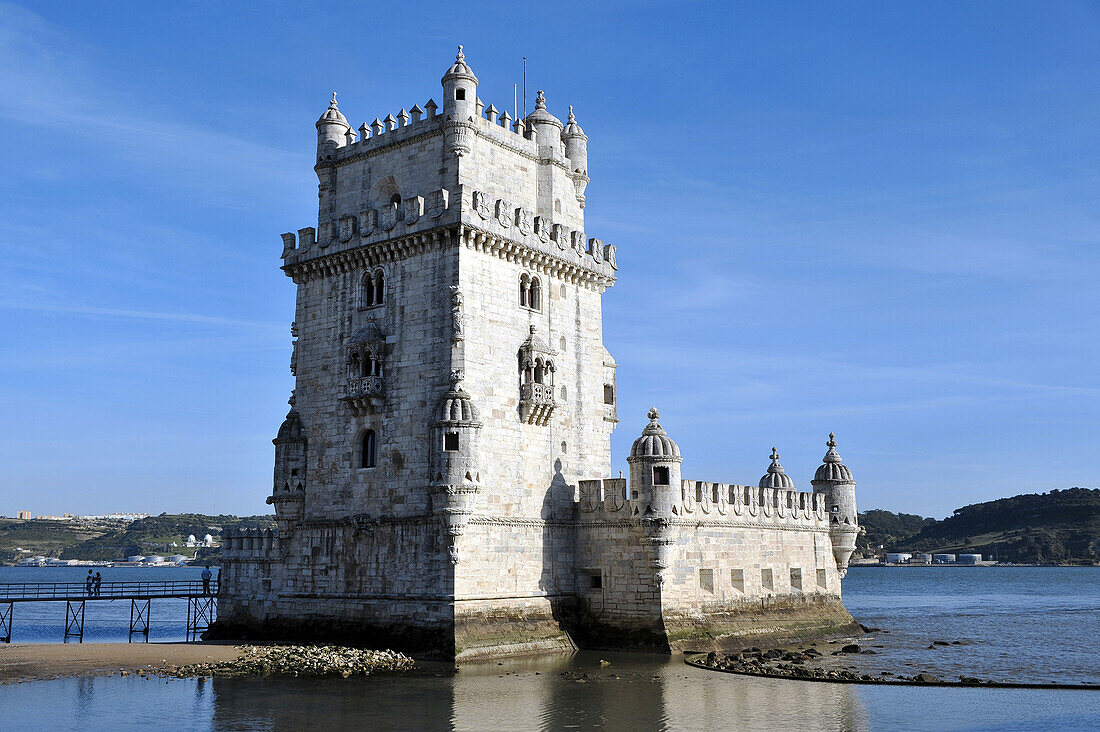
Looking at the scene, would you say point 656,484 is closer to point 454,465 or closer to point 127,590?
point 454,465

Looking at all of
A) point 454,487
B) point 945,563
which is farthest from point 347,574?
point 945,563

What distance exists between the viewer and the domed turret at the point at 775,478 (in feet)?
166

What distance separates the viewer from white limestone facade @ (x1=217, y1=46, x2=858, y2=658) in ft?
120

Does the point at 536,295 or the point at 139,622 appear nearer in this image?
the point at 536,295

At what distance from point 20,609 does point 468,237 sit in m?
83.0

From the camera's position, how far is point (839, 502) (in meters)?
51.3

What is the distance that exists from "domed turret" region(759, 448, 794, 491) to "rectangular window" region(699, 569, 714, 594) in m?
10.7

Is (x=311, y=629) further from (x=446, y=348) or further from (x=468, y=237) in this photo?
(x=468, y=237)

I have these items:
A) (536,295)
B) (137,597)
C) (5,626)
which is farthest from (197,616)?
(5,626)

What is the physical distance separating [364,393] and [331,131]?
40.4 ft

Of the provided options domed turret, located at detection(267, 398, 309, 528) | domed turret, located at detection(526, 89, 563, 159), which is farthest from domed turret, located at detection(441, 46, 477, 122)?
domed turret, located at detection(267, 398, 309, 528)

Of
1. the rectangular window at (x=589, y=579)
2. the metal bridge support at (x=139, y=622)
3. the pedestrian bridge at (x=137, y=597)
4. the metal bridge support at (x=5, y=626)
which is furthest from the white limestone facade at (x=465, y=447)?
the metal bridge support at (x=5, y=626)

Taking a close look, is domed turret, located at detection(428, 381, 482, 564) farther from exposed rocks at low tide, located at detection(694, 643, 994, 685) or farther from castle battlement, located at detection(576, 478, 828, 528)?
exposed rocks at low tide, located at detection(694, 643, 994, 685)

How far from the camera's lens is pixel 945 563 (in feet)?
640
